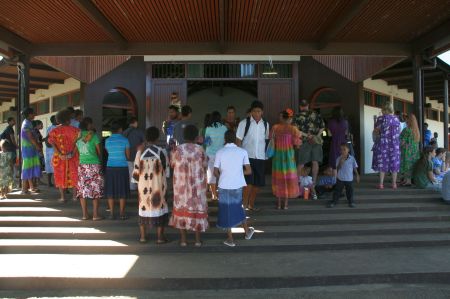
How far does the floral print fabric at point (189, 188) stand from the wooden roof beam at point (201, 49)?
3252 millimetres

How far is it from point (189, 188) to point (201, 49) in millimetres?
3638

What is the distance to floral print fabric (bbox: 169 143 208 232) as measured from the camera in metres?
5.56

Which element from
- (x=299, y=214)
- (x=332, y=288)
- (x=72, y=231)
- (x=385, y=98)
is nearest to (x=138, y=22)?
(x=72, y=231)

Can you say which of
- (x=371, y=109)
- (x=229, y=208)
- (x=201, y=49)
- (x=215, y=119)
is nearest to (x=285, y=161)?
(x=215, y=119)

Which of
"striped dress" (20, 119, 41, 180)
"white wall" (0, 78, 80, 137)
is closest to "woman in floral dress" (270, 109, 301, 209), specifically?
"striped dress" (20, 119, 41, 180)

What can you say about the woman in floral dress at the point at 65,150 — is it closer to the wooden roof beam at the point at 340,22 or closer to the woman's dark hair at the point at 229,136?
the woman's dark hair at the point at 229,136

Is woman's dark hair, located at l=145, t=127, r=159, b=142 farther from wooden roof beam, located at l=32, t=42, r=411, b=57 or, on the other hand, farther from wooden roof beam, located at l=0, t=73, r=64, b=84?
wooden roof beam, located at l=0, t=73, r=64, b=84

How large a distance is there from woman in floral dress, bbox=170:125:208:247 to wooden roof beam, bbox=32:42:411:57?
3.13 metres

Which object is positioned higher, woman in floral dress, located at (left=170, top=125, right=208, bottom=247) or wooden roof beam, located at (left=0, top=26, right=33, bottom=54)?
wooden roof beam, located at (left=0, top=26, right=33, bottom=54)

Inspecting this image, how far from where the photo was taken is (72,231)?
620cm

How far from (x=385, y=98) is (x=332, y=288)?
10397 millimetres

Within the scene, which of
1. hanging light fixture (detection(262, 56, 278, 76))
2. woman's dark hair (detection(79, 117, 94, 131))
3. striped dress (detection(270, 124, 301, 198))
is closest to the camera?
woman's dark hair (detection(79, 117, 94, 131))

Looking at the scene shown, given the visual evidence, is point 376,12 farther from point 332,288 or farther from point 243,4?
point 332,288

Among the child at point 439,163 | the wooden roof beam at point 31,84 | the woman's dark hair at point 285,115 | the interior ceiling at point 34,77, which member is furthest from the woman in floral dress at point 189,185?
the wooden roof beam at point 31,84
